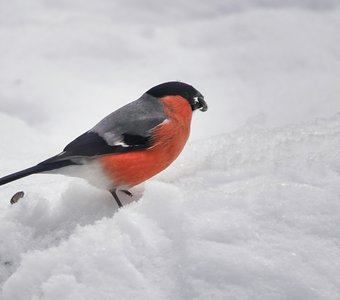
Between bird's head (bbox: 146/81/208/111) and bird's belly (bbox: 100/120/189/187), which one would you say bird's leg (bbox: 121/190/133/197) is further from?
bird's head (bbox: 146/81/208/111)

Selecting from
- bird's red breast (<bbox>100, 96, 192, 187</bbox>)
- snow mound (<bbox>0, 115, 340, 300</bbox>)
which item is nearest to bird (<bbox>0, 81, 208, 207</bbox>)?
bird's red breast (<bbox>100, 96, 192, 187</bbox>)

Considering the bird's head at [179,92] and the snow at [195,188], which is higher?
the bird's head at [179,92]

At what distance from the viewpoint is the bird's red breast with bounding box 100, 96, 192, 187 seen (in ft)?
9.08

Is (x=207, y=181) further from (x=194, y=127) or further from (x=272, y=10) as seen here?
(x=272, y=10)

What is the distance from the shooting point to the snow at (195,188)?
207 centimetres

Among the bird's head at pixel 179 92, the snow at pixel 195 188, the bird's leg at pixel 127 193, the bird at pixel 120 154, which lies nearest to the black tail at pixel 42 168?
the bird at pixel 120 154

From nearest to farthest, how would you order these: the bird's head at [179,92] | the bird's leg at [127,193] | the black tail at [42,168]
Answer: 1. the black tail at [42,168]
2. the bird's leg at [127,193]
3. the bird's head at [179,92]

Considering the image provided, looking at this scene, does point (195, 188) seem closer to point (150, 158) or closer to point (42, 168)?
point (150, 158)

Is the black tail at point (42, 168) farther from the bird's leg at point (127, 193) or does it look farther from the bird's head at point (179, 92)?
the bird's head at point (179, 92)

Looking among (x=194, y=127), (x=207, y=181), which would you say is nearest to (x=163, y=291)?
(x=207, y=181)

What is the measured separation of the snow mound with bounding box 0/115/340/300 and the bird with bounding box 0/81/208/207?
11 centimetres

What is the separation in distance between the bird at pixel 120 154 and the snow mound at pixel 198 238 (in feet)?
0.35

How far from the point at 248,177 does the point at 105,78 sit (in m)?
2.94

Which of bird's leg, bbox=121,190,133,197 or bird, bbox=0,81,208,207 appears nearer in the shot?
bird, bbox=0,81,208,207
